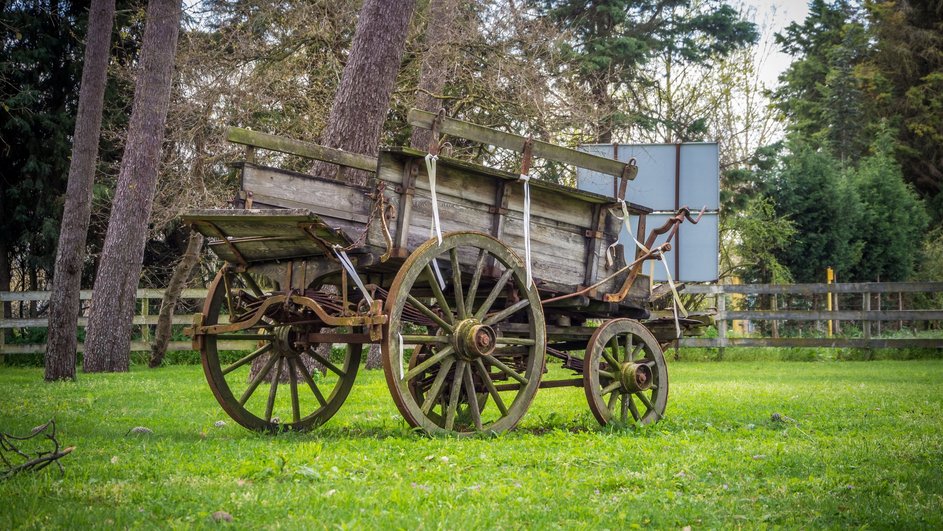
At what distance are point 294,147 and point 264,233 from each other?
752 mm

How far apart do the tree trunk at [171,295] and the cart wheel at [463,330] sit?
794 centimetres

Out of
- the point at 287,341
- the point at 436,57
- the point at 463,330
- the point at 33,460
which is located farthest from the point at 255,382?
the point at 436,57

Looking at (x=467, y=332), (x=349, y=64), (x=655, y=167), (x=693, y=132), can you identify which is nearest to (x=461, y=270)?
(x=467, y=332)

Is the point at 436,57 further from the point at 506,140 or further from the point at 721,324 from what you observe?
the point at 506,140

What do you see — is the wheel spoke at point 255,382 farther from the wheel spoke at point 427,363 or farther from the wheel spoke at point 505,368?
the wheel spoke at point 505,368

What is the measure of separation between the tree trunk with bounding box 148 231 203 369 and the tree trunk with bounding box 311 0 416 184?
3680 mm

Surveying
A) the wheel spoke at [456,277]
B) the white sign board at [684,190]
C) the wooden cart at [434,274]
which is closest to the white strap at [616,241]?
the wooden cart at [434,274]

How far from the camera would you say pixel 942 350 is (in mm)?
19750

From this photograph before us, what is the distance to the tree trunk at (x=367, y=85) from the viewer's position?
11258mm

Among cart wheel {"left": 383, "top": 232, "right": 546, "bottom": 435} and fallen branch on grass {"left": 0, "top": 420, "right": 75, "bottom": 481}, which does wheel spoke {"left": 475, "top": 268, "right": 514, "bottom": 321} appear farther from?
fallen branch on grass {"left": 0, "top": 420, "right": 75, "bottom": 481}

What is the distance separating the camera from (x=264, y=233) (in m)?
6.35

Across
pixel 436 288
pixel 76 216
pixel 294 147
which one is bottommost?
pixel 436 288

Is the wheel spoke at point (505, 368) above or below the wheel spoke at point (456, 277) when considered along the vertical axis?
below

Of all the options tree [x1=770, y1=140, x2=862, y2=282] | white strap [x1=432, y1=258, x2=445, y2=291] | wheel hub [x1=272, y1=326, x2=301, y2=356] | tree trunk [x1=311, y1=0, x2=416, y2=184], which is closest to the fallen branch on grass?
wheel hub [x1=272, y1=326, x2=301, y2=356]
